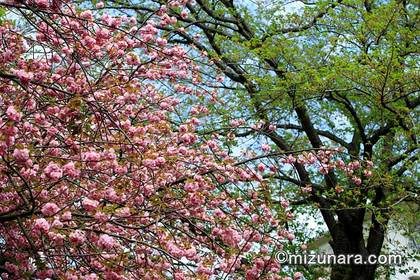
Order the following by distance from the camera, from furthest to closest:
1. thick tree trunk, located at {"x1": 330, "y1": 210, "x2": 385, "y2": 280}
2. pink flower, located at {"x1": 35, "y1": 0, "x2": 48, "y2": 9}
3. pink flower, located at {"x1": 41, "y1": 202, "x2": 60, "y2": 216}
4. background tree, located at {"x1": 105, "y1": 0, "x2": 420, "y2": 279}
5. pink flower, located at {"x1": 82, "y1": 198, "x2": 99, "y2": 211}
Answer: thick tree trunk, located at {"x1": 330, "y1": 210, "x2": 385, "y2": 280} → background tree, located at {"x1": 105, "y1": 0, "x2": 420, "y2": 279} → pink flower, located at {"x1": 35, "y1": 0, "x2": 48, "y2": 9} → pink flower, located at {"x1": 82, "y1": 198, "x2": 99, "y2": 211} → pink flower, located at {"x1": 41, "y1": 202, "x2": 60, "y2": 216}

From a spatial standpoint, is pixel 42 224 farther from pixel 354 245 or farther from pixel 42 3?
pixel 354 245

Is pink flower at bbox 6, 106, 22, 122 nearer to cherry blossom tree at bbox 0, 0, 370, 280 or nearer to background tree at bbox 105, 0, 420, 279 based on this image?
cherry blossom tree at bbox 0, 0, 370, 280

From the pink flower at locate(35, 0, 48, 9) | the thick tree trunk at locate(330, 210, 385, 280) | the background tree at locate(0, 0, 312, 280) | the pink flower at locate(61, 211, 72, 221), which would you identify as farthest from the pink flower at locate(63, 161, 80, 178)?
the thick tree trunk at locate(330, 210, 385, 280)

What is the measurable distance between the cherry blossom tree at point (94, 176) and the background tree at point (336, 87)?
3.41m

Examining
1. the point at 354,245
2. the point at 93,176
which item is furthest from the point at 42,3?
the point at 354,245

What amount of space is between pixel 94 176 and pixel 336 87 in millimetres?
6624

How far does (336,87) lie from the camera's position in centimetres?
1070

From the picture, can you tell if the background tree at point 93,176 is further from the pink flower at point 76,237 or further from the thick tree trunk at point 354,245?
the thick tree trunk at point 354,245

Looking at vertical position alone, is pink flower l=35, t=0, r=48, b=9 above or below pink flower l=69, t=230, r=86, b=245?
above

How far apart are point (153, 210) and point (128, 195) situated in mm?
355

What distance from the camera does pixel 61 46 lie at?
5.28 metres

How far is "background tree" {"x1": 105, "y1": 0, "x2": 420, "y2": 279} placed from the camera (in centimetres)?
977

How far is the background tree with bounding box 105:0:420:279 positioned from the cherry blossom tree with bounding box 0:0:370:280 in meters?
3.41

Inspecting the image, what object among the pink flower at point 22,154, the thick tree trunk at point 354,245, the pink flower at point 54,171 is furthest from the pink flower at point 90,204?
the thick tree trunk at point 354,245
